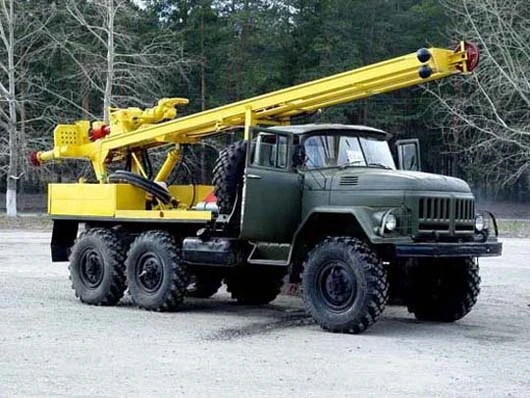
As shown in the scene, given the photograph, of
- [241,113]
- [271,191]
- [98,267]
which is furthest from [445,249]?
[98,267]

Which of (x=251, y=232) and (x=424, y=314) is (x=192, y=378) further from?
(x=424, y=314)

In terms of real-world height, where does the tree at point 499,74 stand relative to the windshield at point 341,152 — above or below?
above

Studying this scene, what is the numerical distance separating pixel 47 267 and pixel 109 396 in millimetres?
13142

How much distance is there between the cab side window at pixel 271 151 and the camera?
12539 mm

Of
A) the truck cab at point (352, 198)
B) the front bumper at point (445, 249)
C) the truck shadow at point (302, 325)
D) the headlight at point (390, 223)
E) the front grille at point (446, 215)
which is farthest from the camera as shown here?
the truck shadow at point (302, 325)

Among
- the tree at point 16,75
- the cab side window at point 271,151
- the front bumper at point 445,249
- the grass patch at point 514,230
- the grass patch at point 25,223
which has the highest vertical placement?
the tree at point 16,75

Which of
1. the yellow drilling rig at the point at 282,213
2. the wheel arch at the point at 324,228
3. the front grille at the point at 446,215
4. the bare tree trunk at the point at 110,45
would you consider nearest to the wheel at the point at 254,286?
the yellow drilling rig at the point at 282,213

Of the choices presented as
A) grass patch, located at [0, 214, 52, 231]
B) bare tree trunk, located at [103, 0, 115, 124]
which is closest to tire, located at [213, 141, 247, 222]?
grass patch, located at [0, 214, 52, 231]

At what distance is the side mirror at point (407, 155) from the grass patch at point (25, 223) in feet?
84.1

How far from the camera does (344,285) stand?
455 inches

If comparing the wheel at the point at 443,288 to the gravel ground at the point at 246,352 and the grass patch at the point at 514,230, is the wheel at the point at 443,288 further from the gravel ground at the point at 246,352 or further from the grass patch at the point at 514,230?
the grass patch at the point at 514,230

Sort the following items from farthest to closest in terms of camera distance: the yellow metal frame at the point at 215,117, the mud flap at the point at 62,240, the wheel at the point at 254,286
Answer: the mud flap at the point at 62,240
the wheel at the point at 254,286
the yellow metal frame at the point at 215,117

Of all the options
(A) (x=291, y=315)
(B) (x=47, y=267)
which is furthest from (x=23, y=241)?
(A) (x=291, y=315)

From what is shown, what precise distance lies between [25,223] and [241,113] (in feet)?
91.5
